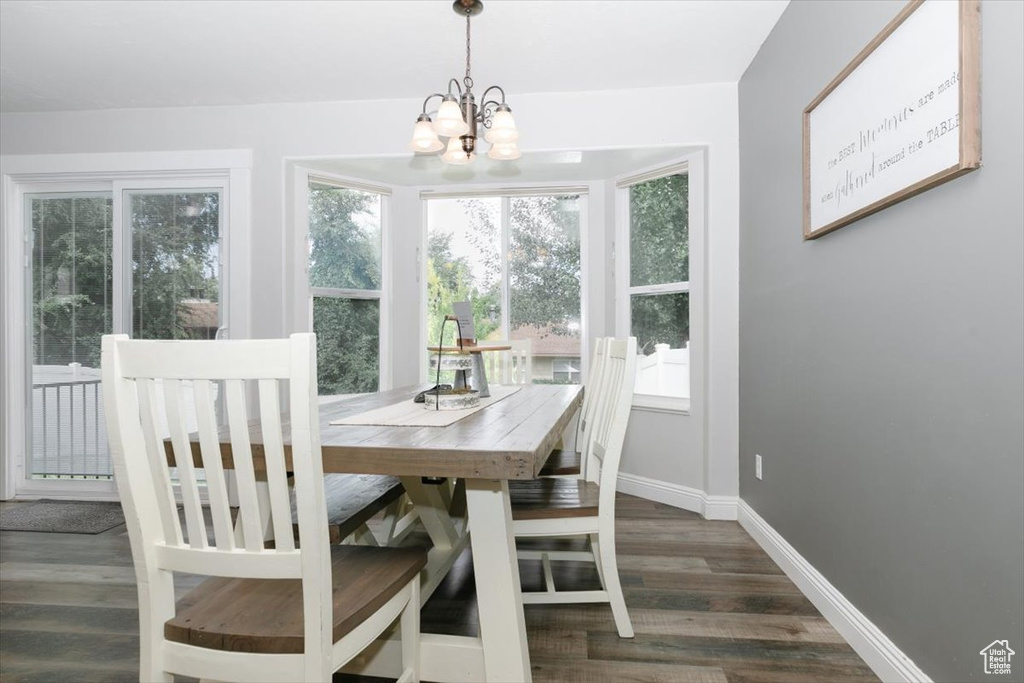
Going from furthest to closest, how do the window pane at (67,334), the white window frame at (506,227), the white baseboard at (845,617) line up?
the white window frame at (506,227), the window pane at (67,334), the white baseboard at (845,617)

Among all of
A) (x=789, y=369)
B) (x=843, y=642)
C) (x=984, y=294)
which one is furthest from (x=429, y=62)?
(x=843, y=642)

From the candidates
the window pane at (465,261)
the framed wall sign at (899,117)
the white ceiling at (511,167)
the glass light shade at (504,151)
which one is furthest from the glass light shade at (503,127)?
the window pane at (465,261)

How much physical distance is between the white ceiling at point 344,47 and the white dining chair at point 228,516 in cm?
207

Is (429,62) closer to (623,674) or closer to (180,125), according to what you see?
(180,125)

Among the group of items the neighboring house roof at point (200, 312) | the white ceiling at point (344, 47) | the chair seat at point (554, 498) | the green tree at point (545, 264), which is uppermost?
the white ceiling at point (344, 47)

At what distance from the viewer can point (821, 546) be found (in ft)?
6.97

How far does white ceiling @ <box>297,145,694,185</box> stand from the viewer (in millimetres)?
3441

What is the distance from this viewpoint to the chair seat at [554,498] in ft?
5.98

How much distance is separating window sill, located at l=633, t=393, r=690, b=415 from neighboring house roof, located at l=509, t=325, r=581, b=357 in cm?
59

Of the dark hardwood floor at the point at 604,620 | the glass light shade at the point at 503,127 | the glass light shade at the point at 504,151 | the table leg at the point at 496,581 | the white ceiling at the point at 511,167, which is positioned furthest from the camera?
the white ceiling at the point at 511,167

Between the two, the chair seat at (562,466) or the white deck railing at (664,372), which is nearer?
the chair seat at (562,466)

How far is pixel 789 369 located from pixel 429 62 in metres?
2.31

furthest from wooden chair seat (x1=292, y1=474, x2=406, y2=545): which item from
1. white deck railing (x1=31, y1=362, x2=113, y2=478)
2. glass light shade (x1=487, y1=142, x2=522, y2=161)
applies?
white deck railing (x1=31, y1=362, x2=113, y2=478)

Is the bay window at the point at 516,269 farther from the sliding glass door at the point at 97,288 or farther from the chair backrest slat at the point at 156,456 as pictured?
the chair backrest slat at the point at 156,456
